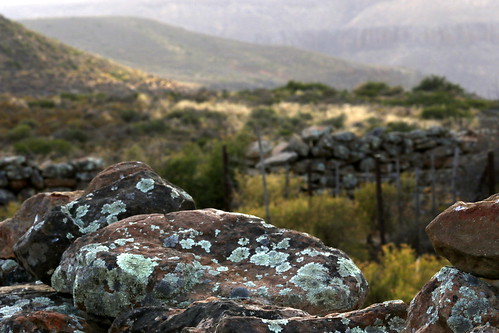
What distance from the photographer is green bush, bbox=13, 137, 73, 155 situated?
22.5 metres

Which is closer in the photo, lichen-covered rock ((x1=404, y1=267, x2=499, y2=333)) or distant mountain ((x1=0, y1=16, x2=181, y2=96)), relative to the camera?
lichen-covered rock ((x1=404, y1=267, x2=499, y2=333))

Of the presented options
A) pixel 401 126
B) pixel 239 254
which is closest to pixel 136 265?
pixel 239 254

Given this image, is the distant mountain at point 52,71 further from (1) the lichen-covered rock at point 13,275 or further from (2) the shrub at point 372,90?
(1) the lichen-covered rock at point 13,275

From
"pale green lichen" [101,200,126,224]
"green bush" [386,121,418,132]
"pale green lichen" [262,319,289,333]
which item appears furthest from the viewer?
"green bush" [386,121,418,132]

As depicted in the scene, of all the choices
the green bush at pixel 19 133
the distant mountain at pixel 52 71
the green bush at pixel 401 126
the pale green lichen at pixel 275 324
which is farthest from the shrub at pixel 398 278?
the distant mountain at pixel 52 71

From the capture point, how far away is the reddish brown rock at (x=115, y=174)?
3.73 metres

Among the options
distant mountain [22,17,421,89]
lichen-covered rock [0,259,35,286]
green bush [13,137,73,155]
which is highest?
lichen-covered rock [0,259,35,286]

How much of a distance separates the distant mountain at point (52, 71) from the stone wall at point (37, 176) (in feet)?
96.6

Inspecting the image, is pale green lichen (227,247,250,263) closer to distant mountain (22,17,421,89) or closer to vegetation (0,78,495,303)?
vegetation (0,78,495,303)

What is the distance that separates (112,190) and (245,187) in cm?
1388

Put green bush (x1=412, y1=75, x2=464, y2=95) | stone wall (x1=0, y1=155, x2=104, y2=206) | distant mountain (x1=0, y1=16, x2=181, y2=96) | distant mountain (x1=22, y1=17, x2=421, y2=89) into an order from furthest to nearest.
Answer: distant mountain (x1=22, y1=17, x2=421, y2=89), green bush (x1=412, y1=75, x2=464, y2=95), distant mountain (x1=0, y1=16, x2=181, y2=96), stone wall (x1=0, y1=155, x2=104, y2=206)

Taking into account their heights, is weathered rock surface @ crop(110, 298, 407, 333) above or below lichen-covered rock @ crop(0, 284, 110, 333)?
above

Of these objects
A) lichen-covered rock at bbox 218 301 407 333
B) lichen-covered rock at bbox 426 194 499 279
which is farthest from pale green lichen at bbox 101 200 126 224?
lichen-covered rock at bbox 426 194 499 279

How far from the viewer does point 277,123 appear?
31.2 meters
